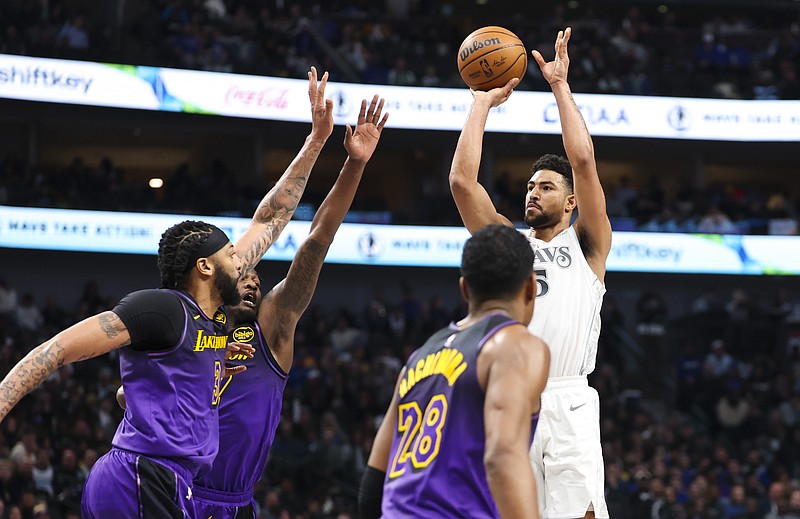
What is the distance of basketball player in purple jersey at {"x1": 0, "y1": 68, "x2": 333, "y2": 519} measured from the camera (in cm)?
408

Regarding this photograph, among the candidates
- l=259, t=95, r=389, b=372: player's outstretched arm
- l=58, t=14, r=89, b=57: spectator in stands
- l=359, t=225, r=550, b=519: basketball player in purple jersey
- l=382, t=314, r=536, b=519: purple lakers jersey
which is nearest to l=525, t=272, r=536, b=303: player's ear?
l=359, t=225, r=550, b=519: basketball player in purple jersey

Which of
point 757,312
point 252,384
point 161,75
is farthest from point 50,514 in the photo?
point 757,312

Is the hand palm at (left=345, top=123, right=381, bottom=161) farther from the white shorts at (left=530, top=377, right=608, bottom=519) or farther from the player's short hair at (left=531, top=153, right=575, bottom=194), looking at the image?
the white shorts at (left=530, top=377, right=608, bottom=519)

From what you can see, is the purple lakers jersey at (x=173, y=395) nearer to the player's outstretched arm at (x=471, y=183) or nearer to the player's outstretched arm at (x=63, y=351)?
the player's outstretched arm at (x=63, y=351)

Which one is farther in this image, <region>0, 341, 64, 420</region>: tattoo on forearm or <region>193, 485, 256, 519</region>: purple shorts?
<region>193, 485, 256, 519</region>: purple shorts

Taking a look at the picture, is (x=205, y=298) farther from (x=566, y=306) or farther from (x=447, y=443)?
(x=447, y=443)

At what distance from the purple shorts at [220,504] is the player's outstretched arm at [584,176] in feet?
6.44

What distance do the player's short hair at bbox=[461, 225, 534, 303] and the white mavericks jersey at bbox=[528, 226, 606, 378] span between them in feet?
5.52

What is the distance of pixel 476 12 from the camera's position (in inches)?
1113

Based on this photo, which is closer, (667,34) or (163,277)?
(163,277)

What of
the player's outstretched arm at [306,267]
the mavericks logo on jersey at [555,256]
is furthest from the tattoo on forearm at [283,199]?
the mavericks logo on jersey at [555,256]

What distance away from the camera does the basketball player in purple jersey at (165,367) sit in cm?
408

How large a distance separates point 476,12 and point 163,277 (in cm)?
2480

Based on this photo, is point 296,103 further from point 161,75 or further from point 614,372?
point 614,372
